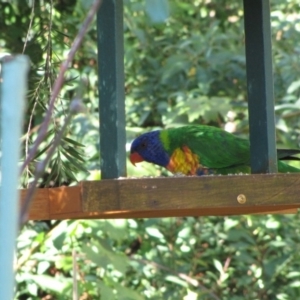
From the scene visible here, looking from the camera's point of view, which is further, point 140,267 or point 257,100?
point 140,267

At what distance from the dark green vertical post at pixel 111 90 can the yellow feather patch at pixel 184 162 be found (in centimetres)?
88

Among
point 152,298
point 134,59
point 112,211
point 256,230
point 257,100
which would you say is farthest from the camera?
point 134,59

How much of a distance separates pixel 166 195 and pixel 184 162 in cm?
119

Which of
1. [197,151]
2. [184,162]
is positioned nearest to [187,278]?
[184,162]

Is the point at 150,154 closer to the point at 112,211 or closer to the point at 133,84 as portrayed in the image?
the point at 112,211

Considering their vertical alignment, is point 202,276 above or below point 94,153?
below

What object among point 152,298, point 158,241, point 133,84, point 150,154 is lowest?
point 152,298

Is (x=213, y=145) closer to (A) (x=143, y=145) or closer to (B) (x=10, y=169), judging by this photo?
(A) (x=143, y=145)

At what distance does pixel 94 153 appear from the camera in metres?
4.01

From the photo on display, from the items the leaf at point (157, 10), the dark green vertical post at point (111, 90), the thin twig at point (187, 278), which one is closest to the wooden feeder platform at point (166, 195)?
the dark green vertical post at point (111, 90)

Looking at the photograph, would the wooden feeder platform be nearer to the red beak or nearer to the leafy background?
the red beak

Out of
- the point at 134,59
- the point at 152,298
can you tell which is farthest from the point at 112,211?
the point at 134,59

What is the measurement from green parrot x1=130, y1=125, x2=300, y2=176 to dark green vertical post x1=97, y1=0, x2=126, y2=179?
1.95ft

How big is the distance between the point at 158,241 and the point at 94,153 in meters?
0.59
